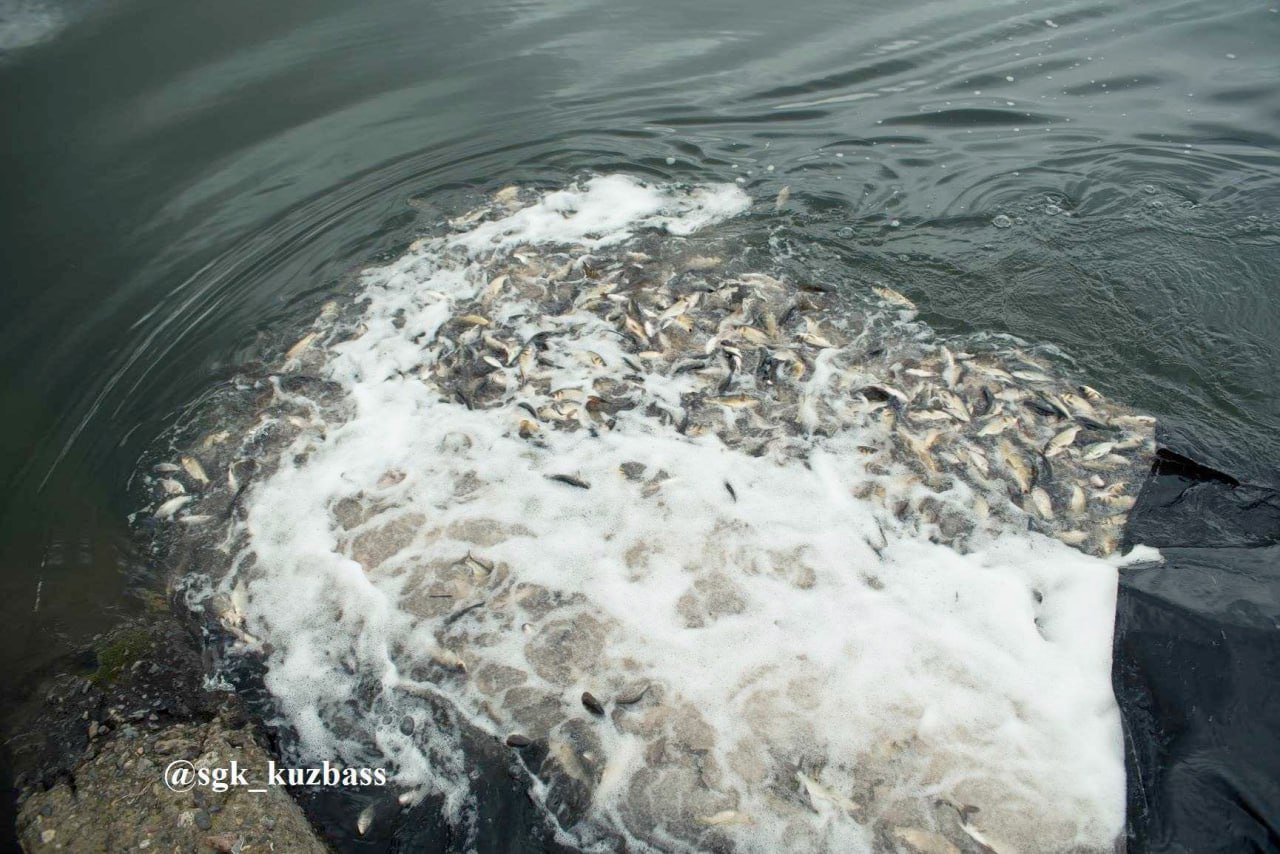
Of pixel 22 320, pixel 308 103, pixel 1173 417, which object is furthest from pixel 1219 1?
pixel 22 320

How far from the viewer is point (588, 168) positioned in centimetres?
825

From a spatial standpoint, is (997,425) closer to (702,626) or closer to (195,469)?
(702,626)

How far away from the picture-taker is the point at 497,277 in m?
6.84

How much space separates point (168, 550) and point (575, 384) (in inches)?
113

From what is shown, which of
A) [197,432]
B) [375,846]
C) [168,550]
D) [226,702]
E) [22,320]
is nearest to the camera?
[375,846]

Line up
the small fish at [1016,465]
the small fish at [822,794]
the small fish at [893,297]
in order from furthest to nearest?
the small fish at [893,297], the small fish at [1016,465], the small fish at [822,794]

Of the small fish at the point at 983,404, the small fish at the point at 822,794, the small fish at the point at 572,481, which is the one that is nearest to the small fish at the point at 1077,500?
the small fish at the point at 983,404

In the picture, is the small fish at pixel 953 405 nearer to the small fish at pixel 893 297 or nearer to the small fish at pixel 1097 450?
the small fish at pixel 1097 450

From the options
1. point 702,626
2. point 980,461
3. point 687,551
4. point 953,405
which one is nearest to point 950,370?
point 953,405

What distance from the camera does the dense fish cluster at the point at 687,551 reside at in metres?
3.74

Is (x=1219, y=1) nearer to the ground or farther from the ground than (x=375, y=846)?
farther from the ground

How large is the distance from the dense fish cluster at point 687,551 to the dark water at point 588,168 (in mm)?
590

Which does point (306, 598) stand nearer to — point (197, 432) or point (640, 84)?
point (197, 432)

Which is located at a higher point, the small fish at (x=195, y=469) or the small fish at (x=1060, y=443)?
the small fish at (x=195, y=469)
